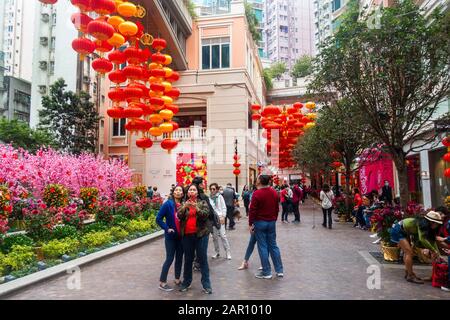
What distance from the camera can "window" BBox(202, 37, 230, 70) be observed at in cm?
2678

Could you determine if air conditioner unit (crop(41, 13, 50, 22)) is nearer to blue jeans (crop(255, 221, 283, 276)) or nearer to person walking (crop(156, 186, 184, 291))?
person walking (crop(156, 186, 184, 291))

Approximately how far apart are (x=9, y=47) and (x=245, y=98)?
129 feet

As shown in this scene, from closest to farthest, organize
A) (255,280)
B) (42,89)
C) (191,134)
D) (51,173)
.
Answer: (255,280), (51,173), (191,134), (42,89)

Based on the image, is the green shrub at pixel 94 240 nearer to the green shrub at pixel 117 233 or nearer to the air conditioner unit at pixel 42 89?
the green shrub at pixel 117 233

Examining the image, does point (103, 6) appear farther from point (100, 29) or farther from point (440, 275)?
point (440, 275)

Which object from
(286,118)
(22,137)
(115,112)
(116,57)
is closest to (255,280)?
(116,57)

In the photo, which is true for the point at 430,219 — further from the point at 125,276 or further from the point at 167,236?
the point at 125,276

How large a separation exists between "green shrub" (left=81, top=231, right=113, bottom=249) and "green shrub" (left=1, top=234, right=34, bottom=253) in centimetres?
127

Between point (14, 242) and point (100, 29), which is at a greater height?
point (100, 29)

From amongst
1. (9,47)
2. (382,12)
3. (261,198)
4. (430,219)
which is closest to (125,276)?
(261,198)

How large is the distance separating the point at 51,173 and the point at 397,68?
10276mm

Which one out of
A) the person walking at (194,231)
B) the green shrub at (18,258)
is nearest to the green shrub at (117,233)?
the green shrub at (18,258)

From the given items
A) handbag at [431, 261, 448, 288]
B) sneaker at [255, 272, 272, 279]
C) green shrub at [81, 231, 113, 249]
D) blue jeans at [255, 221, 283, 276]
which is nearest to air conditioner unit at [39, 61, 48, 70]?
green shrub at [81, 231, 113, 249]

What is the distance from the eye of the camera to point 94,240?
921 cm
